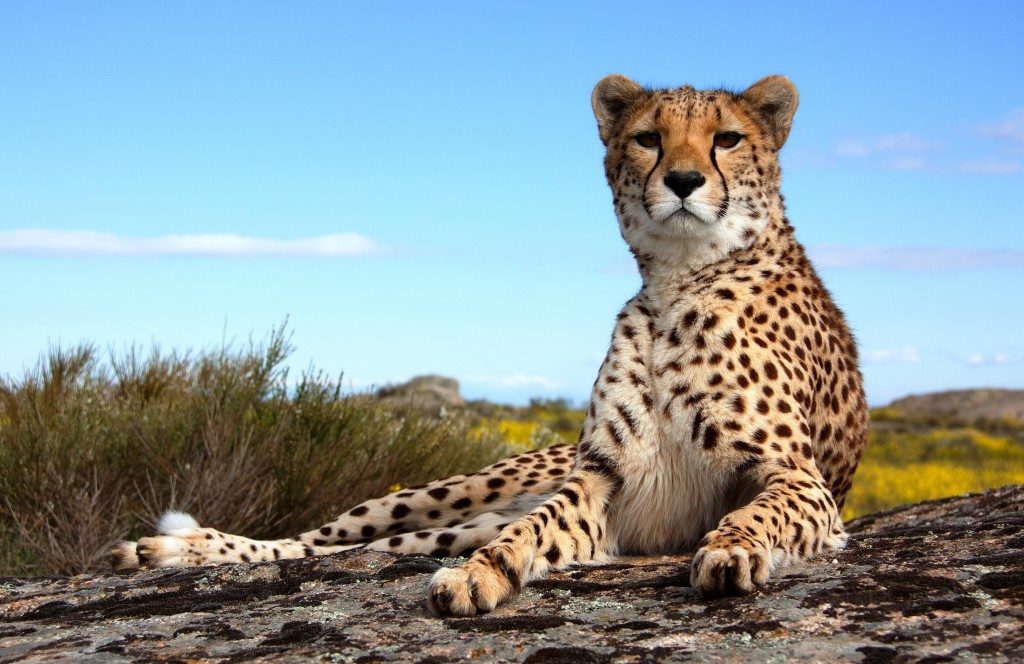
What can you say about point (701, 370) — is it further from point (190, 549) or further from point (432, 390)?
point (432, 390)

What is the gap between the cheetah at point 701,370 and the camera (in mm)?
3602

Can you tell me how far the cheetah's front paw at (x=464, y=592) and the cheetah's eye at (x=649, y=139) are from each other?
160 cm

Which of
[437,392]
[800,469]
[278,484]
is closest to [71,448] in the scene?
[278,484]

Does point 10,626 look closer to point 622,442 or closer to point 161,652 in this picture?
point 161,652

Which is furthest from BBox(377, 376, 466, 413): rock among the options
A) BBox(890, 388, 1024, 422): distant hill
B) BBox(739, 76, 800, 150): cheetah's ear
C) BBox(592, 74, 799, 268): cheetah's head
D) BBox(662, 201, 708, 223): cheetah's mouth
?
BBox(890, 388, 1024, 422): distant hill

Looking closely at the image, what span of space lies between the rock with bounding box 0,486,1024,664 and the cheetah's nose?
1097 millimetres

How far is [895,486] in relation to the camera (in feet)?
42.8

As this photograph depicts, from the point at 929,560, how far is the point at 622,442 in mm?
1015

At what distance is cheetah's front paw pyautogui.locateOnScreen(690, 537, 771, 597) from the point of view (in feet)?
9.18

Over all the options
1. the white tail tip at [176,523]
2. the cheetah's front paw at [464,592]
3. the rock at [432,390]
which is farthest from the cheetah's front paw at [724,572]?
the rock at [432,390]

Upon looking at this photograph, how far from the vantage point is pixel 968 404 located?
91.3ft

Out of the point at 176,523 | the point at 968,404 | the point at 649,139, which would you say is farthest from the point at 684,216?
the point at 968,404

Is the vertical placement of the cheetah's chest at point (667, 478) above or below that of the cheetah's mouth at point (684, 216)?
below

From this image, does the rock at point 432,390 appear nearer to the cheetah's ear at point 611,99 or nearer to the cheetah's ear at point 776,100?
the cheetah's ear at point 611,99
